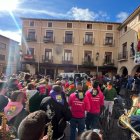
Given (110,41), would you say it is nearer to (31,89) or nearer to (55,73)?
(55,73)

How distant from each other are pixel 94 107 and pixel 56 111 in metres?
2.33

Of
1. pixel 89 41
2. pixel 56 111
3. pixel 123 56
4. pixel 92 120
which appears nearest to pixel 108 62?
pixel 89 41

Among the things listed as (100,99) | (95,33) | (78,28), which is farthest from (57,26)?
(100,99)

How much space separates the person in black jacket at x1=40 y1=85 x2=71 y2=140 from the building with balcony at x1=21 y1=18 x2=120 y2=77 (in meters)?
33.1

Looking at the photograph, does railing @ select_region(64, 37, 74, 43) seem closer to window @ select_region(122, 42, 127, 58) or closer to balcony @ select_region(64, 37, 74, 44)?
balcony @ select_region(64, 37, 74, 44)

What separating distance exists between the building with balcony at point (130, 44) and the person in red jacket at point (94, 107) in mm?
18465

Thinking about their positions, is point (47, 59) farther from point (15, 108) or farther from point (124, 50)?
point (15, 108)

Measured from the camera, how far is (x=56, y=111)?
20.4 feet

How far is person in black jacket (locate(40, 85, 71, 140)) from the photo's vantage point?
20.4ft

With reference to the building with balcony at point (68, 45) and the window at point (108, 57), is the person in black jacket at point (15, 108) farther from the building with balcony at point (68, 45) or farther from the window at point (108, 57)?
the window at point (108, 57)

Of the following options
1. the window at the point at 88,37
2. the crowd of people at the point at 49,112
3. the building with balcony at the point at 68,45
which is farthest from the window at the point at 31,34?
the crowd of people at the point at 49,112

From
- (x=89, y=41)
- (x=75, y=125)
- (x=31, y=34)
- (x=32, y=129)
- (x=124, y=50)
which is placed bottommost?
(x=75, y=125)

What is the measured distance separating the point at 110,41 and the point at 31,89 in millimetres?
33191

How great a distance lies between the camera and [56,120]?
6.25 metres
